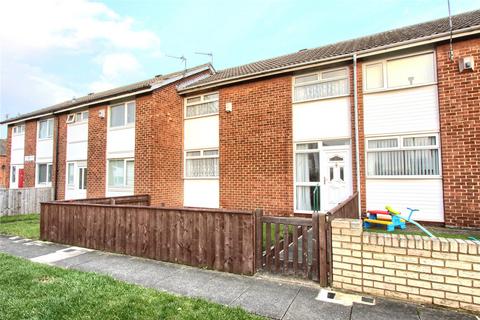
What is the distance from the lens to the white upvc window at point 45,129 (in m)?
15.2

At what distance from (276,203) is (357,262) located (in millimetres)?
5600

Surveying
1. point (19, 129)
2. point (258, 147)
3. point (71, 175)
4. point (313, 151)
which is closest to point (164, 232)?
point (258, 147)

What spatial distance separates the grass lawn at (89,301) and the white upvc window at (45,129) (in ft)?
43.6

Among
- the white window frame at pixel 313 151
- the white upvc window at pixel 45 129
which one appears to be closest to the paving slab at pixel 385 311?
the white window frame at pixel 313 151

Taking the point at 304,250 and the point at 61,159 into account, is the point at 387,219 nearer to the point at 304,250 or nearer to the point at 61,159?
the point at 304,250

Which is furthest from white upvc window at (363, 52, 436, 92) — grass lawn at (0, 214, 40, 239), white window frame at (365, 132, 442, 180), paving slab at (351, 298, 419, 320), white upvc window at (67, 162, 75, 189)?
white upvc window at (67, 162, 75, 189)

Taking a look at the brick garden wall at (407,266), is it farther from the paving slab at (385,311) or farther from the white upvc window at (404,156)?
the white upvc window at (404,156)

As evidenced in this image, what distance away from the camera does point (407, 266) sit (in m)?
3.50

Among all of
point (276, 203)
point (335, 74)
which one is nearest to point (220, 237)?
point (276, 203)

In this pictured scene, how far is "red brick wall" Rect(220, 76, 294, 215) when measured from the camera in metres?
9.36

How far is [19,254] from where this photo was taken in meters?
6.03

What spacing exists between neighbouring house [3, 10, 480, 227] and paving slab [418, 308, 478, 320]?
4.90 meters

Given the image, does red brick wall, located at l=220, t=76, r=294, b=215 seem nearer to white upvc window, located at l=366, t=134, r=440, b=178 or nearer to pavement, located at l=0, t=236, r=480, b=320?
white upvc window, located at l=366, t=134, r=440, b=178

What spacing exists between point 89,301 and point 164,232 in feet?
6.58
